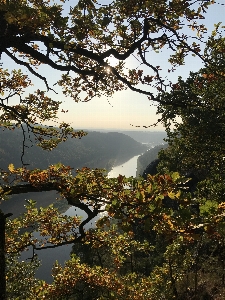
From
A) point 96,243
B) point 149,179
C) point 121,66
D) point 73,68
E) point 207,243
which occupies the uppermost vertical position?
point 121,66

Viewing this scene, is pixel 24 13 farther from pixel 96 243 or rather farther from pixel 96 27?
pixel 96 243

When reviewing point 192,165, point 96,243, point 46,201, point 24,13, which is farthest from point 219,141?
point 46,201

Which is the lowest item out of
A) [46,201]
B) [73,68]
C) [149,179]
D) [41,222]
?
[46,201]

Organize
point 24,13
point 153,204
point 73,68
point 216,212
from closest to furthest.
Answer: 1. point 216,212
2. point 153,204
3. point 24,13
4. point 73,68

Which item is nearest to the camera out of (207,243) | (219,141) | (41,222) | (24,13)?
(24,13)

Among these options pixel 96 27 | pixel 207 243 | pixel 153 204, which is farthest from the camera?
pixel 207 243

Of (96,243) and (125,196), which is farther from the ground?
(125,196)

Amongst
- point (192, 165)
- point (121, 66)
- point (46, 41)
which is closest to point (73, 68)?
point (46, 41)

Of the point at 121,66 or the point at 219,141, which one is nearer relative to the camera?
the point at 121,66

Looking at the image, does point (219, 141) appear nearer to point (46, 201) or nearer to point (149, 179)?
point (149, 179)
